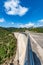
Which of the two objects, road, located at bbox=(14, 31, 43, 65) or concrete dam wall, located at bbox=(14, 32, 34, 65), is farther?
road, located at bbox=(14, 31, 43, 65)

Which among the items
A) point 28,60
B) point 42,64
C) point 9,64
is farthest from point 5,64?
point 28,60

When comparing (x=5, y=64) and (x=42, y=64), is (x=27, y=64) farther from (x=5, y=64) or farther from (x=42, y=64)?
(x=5, y=64)

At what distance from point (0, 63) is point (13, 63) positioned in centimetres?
276

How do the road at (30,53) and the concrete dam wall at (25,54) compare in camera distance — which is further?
the road at (30,53)

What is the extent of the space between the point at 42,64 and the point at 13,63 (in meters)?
10.7

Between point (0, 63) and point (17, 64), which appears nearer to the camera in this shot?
point (17, 64)

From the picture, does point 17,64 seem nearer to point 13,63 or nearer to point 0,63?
point 13,63

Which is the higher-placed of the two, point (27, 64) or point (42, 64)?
point (27, 64)

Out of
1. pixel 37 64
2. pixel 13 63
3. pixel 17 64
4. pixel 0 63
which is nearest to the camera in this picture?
pixel 37 64

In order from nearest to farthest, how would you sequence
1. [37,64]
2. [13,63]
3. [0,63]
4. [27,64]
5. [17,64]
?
[27,64] → [37,64] → [17,64] → [13,63] → [0,63]

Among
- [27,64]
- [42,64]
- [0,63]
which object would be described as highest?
[27,64]

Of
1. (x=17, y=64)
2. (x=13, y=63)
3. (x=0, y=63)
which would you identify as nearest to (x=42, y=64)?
(x=17, y=64)

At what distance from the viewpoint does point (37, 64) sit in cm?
1396

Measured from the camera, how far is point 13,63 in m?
25.0
